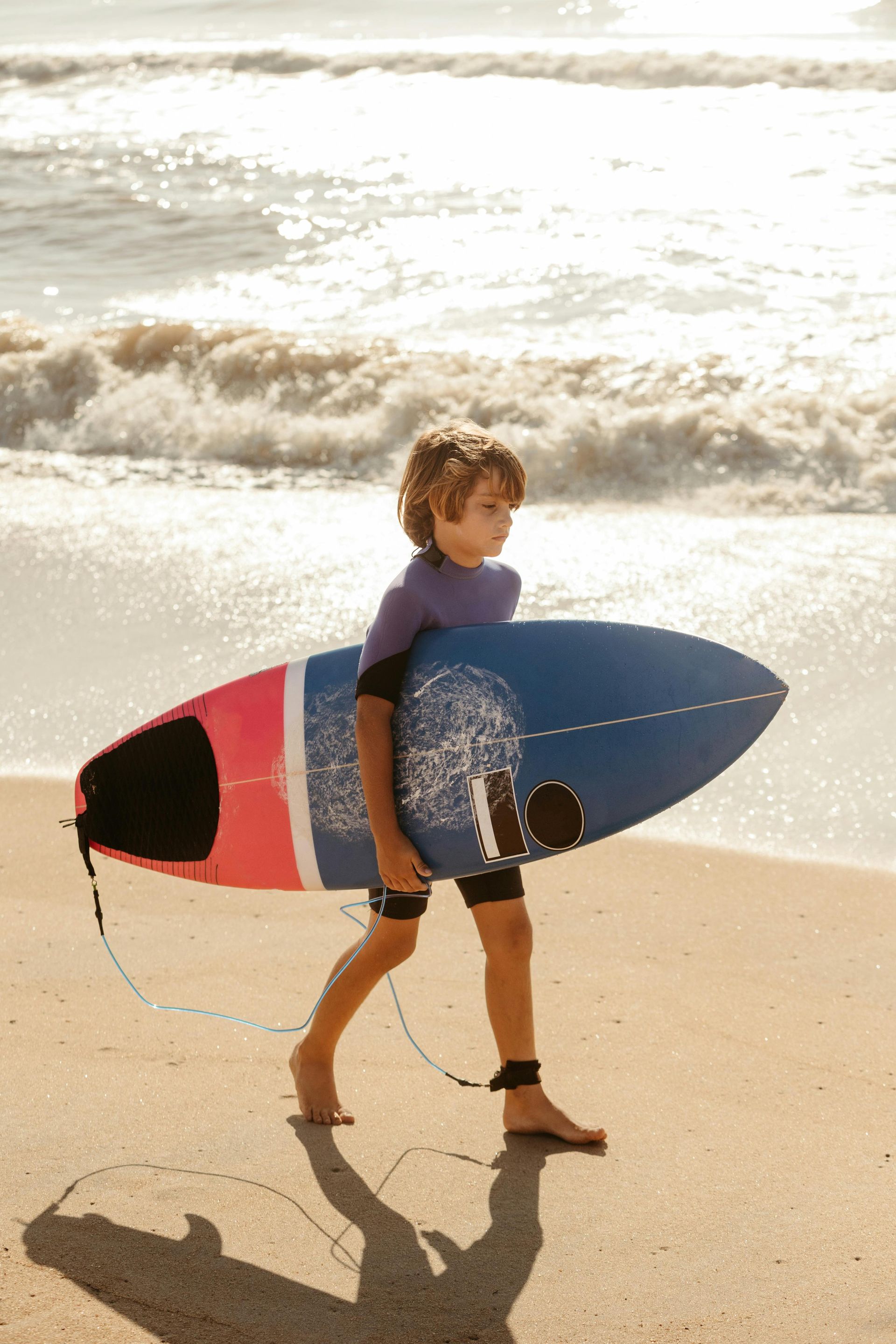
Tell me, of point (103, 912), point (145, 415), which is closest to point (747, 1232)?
point (103, 912)

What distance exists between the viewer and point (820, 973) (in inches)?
120

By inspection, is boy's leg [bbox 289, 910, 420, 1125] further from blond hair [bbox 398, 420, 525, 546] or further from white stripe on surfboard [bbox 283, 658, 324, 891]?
blond hair [bbox 398, 420, 525, 546]

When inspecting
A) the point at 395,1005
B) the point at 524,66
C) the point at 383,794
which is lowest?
the point at 395,1005

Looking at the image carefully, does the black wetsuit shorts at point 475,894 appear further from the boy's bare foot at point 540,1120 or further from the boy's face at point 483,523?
the boy's face at point 483,523

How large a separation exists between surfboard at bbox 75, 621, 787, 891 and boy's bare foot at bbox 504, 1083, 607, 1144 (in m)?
0.48

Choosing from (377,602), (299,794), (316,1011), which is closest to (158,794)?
(299,794)

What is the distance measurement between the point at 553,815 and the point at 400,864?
0.34m

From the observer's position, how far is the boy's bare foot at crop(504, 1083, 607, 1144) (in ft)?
8.03

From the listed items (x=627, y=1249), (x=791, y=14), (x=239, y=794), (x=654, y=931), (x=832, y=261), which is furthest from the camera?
(x=791, y=14)

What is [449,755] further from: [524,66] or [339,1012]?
[524,66]

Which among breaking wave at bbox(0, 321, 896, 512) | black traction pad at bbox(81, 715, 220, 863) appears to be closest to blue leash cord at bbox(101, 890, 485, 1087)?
black traction pad at bbox(81, 715, 220, 863)

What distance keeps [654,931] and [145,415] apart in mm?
6244

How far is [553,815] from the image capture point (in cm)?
249

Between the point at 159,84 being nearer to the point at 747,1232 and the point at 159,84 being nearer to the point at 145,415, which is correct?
the point at 145,415
